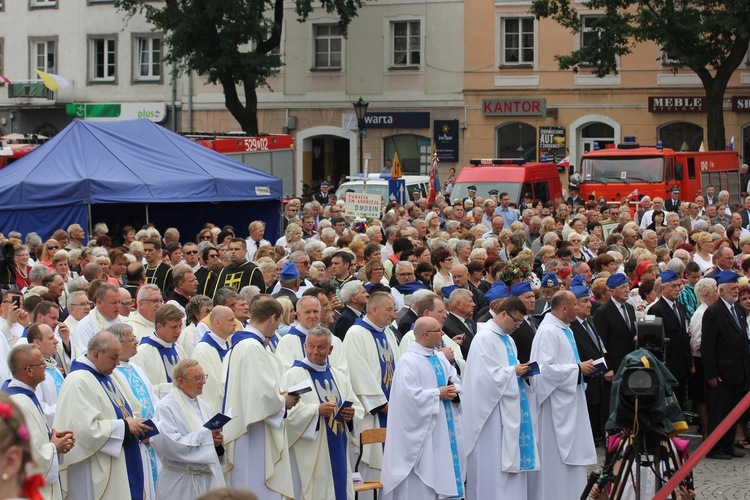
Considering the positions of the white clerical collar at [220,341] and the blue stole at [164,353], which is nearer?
the blue stole at [164,353]

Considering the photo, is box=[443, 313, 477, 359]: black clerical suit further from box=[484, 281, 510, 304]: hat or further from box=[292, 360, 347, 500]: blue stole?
box=[292, 360, 347, 500]: blue stole

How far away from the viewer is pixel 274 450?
8750 millimetres

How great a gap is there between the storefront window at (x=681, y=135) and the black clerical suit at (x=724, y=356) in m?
24.4

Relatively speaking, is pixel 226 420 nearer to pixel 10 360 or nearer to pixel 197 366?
pixel 197 366

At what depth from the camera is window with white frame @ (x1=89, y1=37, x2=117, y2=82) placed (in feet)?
141

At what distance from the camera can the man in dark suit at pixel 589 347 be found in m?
11.5

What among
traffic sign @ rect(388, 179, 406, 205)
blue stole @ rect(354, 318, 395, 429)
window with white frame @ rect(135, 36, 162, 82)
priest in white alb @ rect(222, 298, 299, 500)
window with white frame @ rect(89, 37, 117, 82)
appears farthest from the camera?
window with white frame @ rect(89, 37, 117, 82)

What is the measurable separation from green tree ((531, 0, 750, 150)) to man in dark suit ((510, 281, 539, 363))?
2213 cm

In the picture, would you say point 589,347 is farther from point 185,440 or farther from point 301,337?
point 185,440

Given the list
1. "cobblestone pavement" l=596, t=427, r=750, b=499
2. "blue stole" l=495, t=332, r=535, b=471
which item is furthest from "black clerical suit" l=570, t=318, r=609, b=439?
"blue stole" l=495, t=332, r=535, b=471

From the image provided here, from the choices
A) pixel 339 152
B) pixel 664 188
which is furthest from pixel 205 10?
pixel 664 188

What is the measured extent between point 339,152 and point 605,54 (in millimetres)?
10712

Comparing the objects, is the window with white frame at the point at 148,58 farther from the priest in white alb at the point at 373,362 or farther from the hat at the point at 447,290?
the priest in white alb at the point at 373,362

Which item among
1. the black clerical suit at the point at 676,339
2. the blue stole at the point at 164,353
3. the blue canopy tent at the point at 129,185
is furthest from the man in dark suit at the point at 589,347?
the blue canopy tent at the point at 129,185
